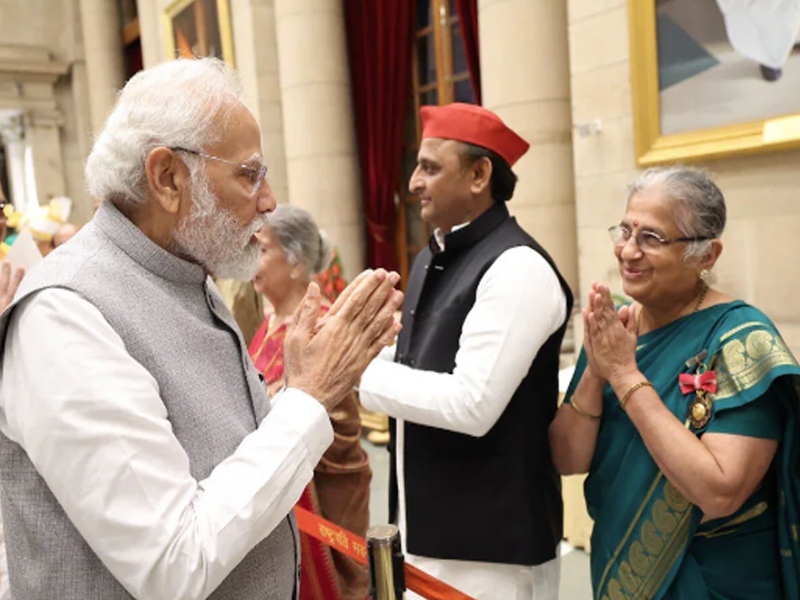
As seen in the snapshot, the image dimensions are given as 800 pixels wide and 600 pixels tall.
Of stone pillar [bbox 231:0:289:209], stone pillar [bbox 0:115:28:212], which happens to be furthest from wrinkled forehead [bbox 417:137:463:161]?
stone pillar [bbox 0:115:28:212]

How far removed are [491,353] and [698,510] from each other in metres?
0.60

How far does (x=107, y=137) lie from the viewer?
1155 millimetres

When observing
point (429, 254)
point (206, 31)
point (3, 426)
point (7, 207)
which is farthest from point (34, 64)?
point (3, 426)

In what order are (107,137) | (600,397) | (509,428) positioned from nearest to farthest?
(107,137) < (600,397) < (509,428)

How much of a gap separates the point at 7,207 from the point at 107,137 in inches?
55.3

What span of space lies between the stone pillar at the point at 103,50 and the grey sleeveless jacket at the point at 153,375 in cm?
1160

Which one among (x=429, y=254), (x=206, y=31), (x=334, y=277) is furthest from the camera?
(x=206, y=31)

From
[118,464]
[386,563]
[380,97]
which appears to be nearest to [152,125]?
[118,464]

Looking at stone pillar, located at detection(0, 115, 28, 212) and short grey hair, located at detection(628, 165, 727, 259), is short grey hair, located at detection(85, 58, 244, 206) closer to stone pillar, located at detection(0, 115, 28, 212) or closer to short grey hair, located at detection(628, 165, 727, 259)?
short grey hair, located at detection(628, 165, 727, 259)

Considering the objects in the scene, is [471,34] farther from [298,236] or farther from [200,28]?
[200,28]

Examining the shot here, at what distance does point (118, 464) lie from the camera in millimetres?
895

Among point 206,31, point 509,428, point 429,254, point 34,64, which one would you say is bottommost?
point 509,428

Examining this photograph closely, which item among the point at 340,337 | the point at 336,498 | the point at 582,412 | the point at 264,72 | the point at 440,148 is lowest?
the point at 336,498

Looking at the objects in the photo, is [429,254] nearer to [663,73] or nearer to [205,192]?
[205,192]
